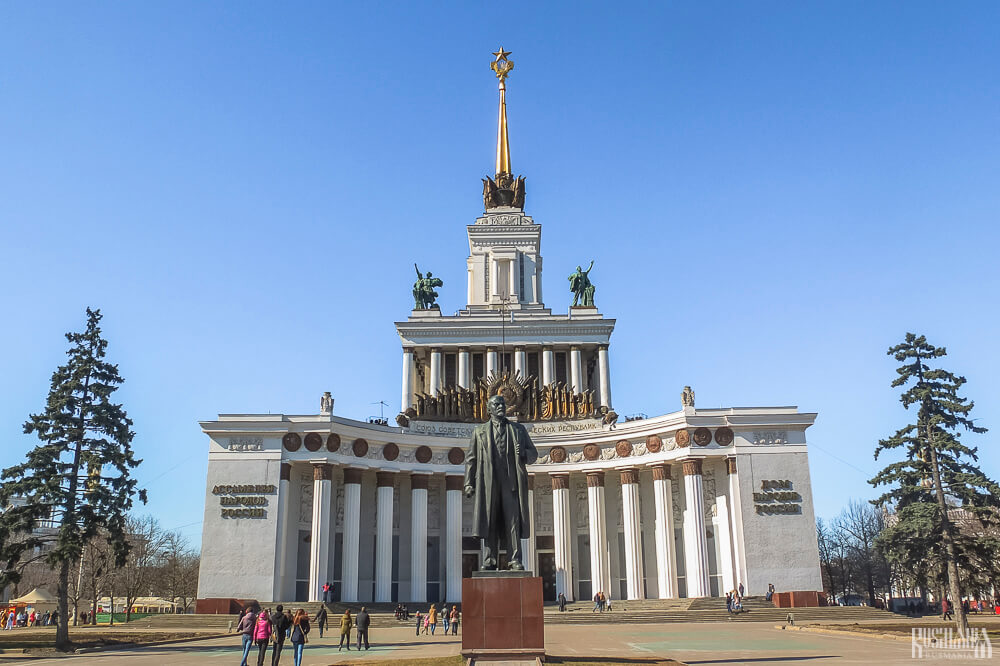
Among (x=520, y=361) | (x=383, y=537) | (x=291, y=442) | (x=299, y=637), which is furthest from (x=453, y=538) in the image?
(x=299, y=637)

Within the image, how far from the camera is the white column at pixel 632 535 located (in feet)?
143

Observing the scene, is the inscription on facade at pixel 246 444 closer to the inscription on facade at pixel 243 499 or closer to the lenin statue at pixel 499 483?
the inscription on facade at pixel 243 499

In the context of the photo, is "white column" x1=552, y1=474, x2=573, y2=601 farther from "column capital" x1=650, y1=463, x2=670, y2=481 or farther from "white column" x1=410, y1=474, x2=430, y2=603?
"white column" x1=410, y1=474, x2=430, y2=603

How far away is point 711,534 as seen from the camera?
144 ft

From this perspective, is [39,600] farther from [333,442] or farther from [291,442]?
[333,442]

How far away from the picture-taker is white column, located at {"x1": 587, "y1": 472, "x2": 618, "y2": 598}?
145 feet

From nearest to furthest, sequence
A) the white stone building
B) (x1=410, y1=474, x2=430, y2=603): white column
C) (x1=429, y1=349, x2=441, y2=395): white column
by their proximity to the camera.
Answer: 1. the white stone building
2. (x1=410, y1=474, x2=430, y2=603): white column
3. (x1=429, y1=349, x2=441, y2=395): white column

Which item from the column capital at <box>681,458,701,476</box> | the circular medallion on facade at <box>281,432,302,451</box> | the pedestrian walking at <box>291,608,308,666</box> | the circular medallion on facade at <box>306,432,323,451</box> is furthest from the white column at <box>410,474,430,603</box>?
the pedestrian walking at <box>291,608,308,666</box>

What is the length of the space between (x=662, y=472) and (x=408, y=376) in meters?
23.0

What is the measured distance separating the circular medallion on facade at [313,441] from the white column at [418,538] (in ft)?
20.0

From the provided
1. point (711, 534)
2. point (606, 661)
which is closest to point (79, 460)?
point (606, 661)

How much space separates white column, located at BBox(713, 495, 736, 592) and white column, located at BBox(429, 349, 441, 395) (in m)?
22.7

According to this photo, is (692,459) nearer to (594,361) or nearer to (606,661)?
(594,361)

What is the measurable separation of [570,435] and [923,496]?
22.4 metres
